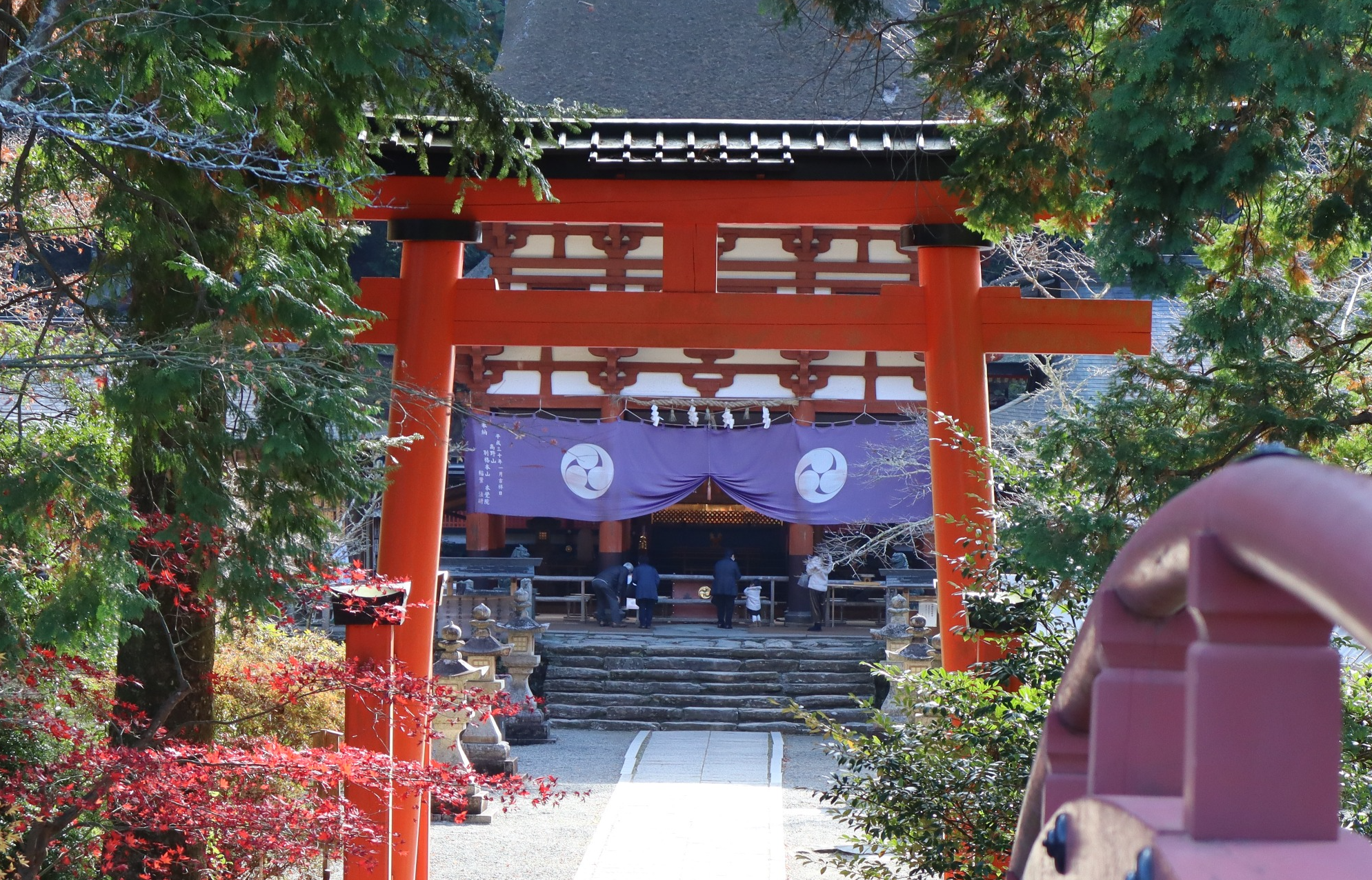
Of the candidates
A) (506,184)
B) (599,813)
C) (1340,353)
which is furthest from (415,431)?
(599,813)

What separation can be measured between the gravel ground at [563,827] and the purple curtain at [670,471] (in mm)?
4007

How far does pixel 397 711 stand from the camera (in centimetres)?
578

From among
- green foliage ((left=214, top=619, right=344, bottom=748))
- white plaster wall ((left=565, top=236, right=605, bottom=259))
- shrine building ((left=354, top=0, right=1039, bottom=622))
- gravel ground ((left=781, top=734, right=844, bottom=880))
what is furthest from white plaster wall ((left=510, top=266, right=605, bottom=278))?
green foliage ((left=214, top=619, right=344, bottom=748))

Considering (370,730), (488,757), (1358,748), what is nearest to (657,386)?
(488,757)

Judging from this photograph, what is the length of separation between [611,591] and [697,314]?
11.9 metres

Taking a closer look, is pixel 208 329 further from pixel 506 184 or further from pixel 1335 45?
pixel 1335 45

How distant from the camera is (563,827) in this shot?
1027cm

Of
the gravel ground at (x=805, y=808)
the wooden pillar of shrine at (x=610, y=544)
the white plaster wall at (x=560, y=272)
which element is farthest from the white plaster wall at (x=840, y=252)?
the gravel ground at (x=805, y=808)

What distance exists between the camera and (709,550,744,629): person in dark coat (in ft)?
58.6

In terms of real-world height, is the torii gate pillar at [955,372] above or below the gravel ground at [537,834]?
above

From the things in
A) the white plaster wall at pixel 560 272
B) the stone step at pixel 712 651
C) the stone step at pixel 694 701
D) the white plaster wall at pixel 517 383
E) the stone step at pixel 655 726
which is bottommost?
the stone step at pixel 655 726

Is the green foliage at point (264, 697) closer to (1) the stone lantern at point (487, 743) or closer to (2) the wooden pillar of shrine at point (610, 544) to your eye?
(1) the stone lantern at point (487, 743)

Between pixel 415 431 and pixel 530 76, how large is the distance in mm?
8382

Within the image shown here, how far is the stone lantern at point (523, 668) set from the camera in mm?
13906
